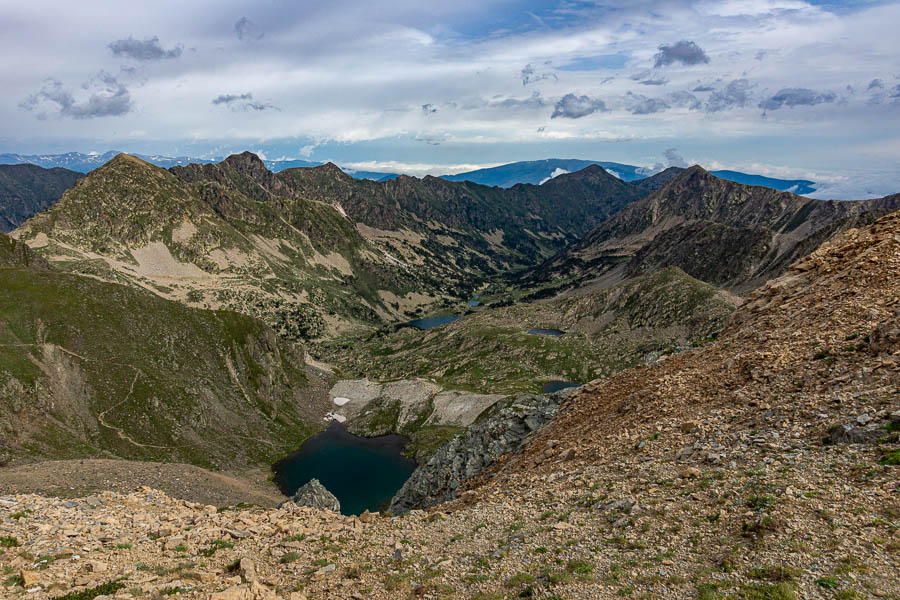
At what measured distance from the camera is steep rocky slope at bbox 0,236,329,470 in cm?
10400

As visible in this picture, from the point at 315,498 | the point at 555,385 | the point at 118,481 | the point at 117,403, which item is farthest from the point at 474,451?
the point at 555,385

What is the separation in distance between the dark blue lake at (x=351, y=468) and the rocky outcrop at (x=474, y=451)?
65572mm

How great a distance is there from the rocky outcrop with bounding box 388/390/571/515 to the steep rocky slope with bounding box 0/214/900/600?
26.5 ft

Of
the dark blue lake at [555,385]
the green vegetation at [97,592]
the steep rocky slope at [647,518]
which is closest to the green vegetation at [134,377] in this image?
the dark blue lake at [555,385]

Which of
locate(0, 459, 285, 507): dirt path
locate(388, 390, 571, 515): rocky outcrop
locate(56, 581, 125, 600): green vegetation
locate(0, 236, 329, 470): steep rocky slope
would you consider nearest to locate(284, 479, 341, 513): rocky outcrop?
locate(0, 459, 285, 507): dirt path

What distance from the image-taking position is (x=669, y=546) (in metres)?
19.7

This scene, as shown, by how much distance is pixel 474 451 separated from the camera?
150 feet

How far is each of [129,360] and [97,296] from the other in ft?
86.1

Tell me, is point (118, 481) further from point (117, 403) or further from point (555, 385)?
point (555, 385)

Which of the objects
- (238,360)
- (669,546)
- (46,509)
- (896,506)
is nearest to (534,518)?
(669,546)

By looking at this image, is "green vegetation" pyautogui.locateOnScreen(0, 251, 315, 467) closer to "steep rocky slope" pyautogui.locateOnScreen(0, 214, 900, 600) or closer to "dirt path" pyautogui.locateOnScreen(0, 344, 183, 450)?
"dirt path" pyautogui.locateOnScreen(0, 344, 183, 450)

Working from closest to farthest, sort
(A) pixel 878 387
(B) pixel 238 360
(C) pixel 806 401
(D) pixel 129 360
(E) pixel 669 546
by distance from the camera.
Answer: (E) pixel 669 546, (A) pixel 878 387, (C) pixel 806 401, (D) pixel 129 360, (B) pixel 238 360

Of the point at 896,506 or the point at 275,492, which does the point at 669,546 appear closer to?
the point at 896,506

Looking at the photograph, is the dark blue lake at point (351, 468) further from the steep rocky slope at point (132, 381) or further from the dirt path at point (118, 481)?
the dirt path at point (118, 481)
